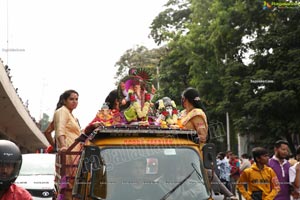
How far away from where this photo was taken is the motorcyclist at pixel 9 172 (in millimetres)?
4242

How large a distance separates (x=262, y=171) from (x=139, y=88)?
222 cm

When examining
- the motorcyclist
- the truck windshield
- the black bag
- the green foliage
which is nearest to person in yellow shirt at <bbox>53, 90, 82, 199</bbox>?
the truck windshield

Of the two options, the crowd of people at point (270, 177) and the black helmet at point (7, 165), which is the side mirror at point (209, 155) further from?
the black helmet at point (7, 165)

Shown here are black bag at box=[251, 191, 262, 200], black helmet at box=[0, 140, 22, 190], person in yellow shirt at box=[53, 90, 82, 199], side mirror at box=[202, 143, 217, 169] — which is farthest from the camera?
black bag at box=[251, 191, 262, 200]

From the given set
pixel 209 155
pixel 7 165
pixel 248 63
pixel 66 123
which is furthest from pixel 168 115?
pixel 248 63

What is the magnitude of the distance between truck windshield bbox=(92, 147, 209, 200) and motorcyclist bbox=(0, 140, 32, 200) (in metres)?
1.27

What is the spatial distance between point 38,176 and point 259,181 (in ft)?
18.7

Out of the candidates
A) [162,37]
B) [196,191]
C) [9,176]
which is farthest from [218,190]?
[162,37]

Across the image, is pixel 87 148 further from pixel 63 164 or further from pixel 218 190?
pixel 218 190

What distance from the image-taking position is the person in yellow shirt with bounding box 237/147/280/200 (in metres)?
7.70

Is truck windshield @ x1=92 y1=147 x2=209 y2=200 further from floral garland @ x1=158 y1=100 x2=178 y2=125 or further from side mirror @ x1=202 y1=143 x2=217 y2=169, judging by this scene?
floral garland @ x1=158 y1=100 x2=178 y2=125

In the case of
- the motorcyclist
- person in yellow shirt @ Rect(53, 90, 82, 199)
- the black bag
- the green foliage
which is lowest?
the black bag

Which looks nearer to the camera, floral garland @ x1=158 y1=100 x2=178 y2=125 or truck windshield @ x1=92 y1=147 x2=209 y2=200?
truck windshield @ x1=92 y1=147 x2=209 y2=200

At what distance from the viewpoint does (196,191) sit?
565cm
